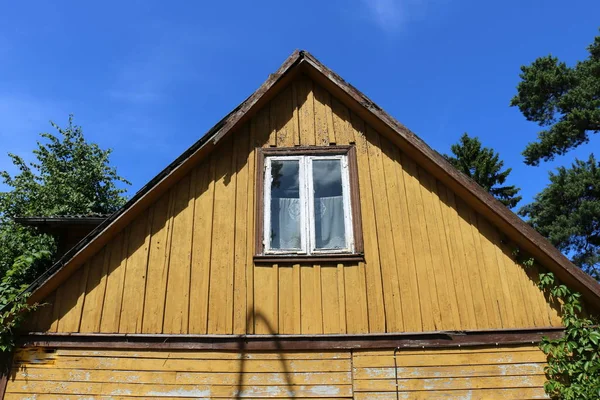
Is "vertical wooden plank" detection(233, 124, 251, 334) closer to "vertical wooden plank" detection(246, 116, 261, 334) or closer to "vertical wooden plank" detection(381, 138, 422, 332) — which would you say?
"vertical wooden plank" detection(246, 116, 261, 334)

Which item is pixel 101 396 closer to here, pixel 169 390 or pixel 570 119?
pixel 169 390

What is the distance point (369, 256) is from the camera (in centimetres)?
578

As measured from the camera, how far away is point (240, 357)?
17.4ft

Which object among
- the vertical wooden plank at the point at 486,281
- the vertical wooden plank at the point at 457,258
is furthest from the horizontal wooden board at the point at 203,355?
the vertical wooden plank at the point at 486,281

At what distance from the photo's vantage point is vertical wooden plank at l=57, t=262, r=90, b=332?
5.50 meters

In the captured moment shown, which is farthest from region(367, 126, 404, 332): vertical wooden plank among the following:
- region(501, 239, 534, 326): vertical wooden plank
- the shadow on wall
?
region(501, 239, 534, 326): vertical wooden plank

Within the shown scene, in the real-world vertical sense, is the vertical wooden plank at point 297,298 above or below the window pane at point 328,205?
below

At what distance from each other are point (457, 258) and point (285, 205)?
8.03 feet

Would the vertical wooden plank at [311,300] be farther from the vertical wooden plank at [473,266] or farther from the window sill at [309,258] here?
the vertical wooden plank at [473,266]

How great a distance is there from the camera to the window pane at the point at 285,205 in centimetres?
598

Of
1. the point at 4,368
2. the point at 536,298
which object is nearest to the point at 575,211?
the point at 536,298

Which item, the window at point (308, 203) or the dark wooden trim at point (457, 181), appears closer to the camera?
the dark wooden trim at point (457, 181)

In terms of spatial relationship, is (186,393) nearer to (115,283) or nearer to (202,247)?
(115,283)

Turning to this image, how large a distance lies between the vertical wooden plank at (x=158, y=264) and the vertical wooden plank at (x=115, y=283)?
0.34 meters
